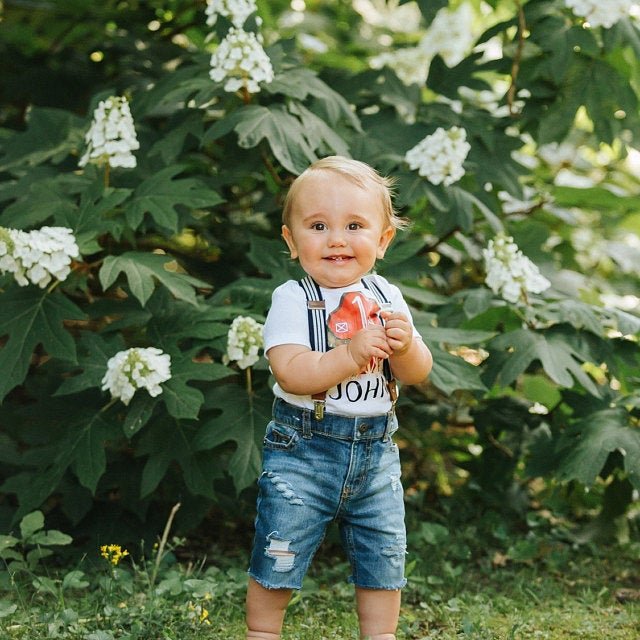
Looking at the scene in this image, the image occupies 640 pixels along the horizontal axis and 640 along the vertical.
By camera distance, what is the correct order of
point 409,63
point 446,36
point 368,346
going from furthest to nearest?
1. point 409,63
2. point 446,36
3. point 368,346

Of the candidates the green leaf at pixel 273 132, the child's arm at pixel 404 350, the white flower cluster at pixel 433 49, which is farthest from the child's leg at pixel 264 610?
the white flower cluster at pixel 433 49

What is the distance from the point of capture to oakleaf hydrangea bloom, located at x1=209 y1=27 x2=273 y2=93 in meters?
3.48

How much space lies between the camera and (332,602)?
3.21 meters

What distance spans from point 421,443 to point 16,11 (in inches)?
127

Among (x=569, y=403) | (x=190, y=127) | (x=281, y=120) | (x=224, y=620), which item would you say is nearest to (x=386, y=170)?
(x=281, y=120)

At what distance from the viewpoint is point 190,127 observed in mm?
3725

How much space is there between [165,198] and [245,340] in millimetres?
647

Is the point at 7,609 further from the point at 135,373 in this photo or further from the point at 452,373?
the point at 452,373

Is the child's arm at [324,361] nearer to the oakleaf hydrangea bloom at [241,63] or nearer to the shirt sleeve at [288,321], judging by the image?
the shirt sleeve at [288,321]

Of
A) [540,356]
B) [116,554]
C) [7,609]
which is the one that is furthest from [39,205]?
[540,356]

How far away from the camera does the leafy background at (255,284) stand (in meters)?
3.33

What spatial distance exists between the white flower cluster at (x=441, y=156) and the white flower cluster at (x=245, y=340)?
40.8 inches

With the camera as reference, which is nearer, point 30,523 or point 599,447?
→ point 30,523

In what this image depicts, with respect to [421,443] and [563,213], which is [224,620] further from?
[563,213]
